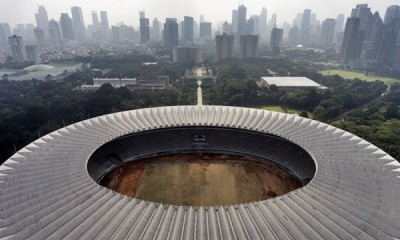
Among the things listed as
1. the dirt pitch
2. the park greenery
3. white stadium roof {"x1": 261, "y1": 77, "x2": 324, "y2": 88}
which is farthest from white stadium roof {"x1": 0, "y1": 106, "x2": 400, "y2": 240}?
white stadium roof {"x1": 261, "y1": 77, "x2": 324, "y2": 88}

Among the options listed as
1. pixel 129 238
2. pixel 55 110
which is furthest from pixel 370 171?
pixel 55 110

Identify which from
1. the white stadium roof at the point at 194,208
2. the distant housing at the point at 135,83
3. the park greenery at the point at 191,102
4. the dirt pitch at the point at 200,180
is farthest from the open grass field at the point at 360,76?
the dirt pitch at the point at 200,180

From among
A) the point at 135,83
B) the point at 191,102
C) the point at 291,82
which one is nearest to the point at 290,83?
the point at 291,82

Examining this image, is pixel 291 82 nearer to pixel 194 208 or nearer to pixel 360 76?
pixel 360 76

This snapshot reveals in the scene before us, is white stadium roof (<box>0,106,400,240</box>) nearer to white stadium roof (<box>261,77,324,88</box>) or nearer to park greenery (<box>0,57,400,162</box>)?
park greenery (<box>0,57,400,162</box>)

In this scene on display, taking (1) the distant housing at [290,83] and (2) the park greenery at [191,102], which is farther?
(1) the distant housing at [290,83]

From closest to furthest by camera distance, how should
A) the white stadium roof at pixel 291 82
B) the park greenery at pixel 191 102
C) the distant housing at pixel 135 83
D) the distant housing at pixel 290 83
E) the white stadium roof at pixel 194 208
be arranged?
1. the white stadium roof at pixel 194 208
2. the park greenery at pixel 191 102
3. the distant housing at pixel 290 83
4. the white stadium roof at pixel 291 82
5. the distant housing at pixel 135 83

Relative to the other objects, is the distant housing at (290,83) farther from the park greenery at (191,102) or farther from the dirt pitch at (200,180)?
the dirt pitch at (200,180)
